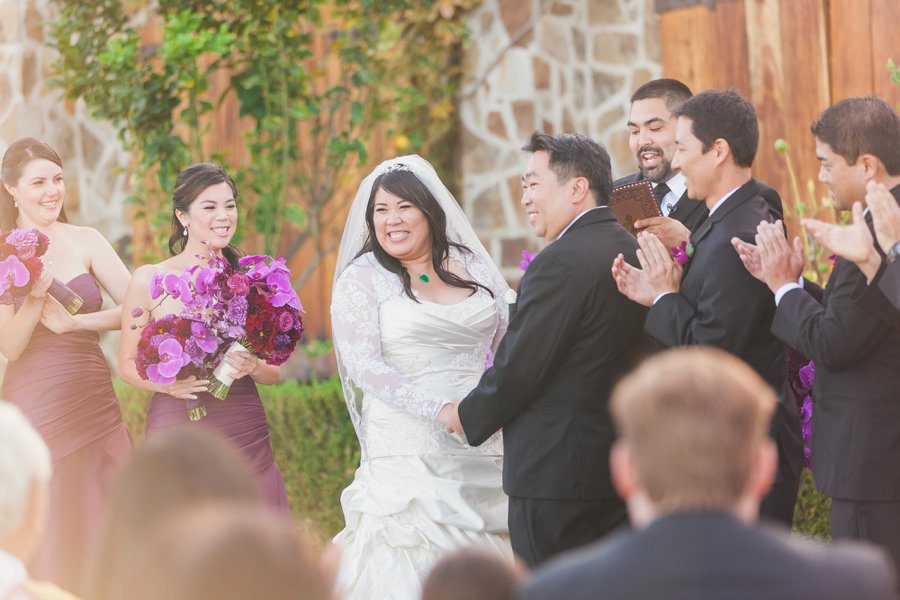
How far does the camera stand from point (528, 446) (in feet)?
14.1

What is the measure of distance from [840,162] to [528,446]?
4.54 ft

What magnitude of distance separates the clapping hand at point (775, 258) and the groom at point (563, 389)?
572 mm

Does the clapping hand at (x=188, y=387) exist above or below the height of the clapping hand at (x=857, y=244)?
below

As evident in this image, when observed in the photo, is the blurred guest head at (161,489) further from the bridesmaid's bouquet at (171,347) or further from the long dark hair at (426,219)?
the long dark hair at (426,219)

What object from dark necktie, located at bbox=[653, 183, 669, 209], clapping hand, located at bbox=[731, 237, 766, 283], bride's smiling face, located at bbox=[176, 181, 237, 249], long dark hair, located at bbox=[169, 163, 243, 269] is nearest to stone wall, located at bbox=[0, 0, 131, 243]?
long dark hair, located at bbox=[169, 163, 243, 269]

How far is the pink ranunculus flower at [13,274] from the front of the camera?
16.4ft

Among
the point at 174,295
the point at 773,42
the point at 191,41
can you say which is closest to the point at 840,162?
the point at 174,295

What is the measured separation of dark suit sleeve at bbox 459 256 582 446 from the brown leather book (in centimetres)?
50

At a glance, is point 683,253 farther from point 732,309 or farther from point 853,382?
point 853,382

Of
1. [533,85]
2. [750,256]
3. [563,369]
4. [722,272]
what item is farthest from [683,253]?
[533,85]

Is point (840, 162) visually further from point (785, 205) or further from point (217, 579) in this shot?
point (785, 205)

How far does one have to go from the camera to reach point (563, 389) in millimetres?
4270

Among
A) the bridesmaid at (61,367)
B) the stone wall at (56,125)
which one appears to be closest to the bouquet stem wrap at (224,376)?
the bridesmaid at (61,367)

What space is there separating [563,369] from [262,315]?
4.21ft
